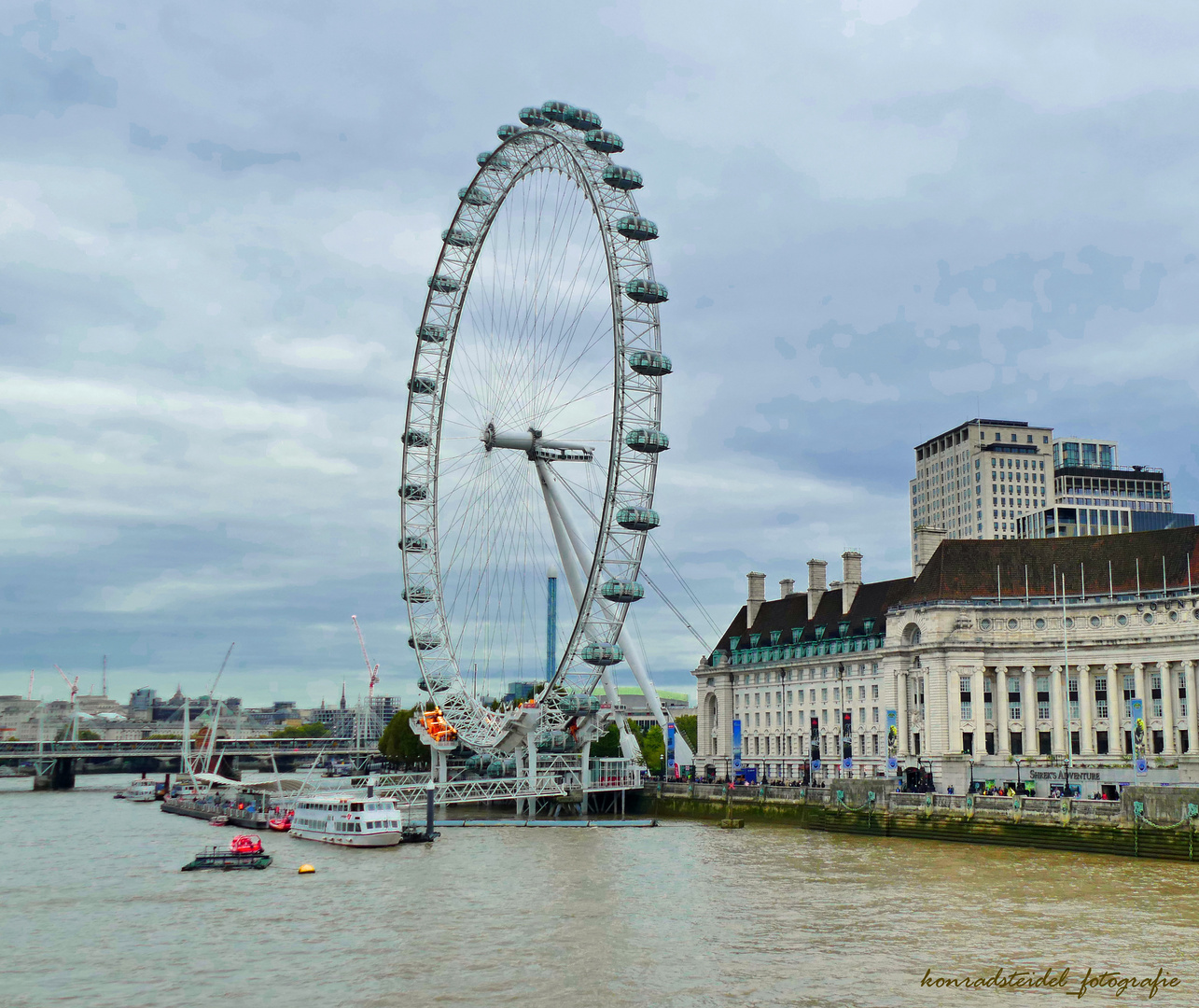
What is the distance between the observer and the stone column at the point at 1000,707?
95188 mm

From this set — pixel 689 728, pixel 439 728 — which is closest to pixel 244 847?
pixel 439 728

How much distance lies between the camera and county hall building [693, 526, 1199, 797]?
90.4 m

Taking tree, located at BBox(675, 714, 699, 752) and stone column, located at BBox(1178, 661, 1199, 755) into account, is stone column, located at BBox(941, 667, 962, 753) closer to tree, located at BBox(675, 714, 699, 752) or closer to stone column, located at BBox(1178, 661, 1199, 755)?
stone column, located at BBox(1178, 661, 1199, 755)

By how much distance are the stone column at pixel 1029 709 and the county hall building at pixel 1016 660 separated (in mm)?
87

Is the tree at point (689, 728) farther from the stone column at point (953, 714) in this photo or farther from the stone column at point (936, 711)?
the stone column at point (953, 714)

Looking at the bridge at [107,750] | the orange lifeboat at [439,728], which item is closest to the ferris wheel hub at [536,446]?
the orange lifeboat at [439,728]

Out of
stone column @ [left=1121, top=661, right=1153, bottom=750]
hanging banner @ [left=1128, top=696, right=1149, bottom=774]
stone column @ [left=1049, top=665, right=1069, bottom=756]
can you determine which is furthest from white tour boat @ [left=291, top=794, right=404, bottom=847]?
stone column @ [left=1121, top=661, right=1153, bottom=750]

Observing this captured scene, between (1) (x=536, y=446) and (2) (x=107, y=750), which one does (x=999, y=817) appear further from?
(2) (x=107, y=750)

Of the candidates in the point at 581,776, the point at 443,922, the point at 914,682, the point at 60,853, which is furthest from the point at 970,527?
the point at 443,922

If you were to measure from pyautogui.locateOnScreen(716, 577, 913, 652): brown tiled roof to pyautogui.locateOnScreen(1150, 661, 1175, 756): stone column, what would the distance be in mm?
20526

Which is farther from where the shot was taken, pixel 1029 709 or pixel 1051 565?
pixel 1051 565

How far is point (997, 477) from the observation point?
191 meters

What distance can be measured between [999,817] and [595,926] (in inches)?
1143

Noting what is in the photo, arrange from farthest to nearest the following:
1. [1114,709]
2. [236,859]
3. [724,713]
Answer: [724,713] < [1114,709] < [236,859]
